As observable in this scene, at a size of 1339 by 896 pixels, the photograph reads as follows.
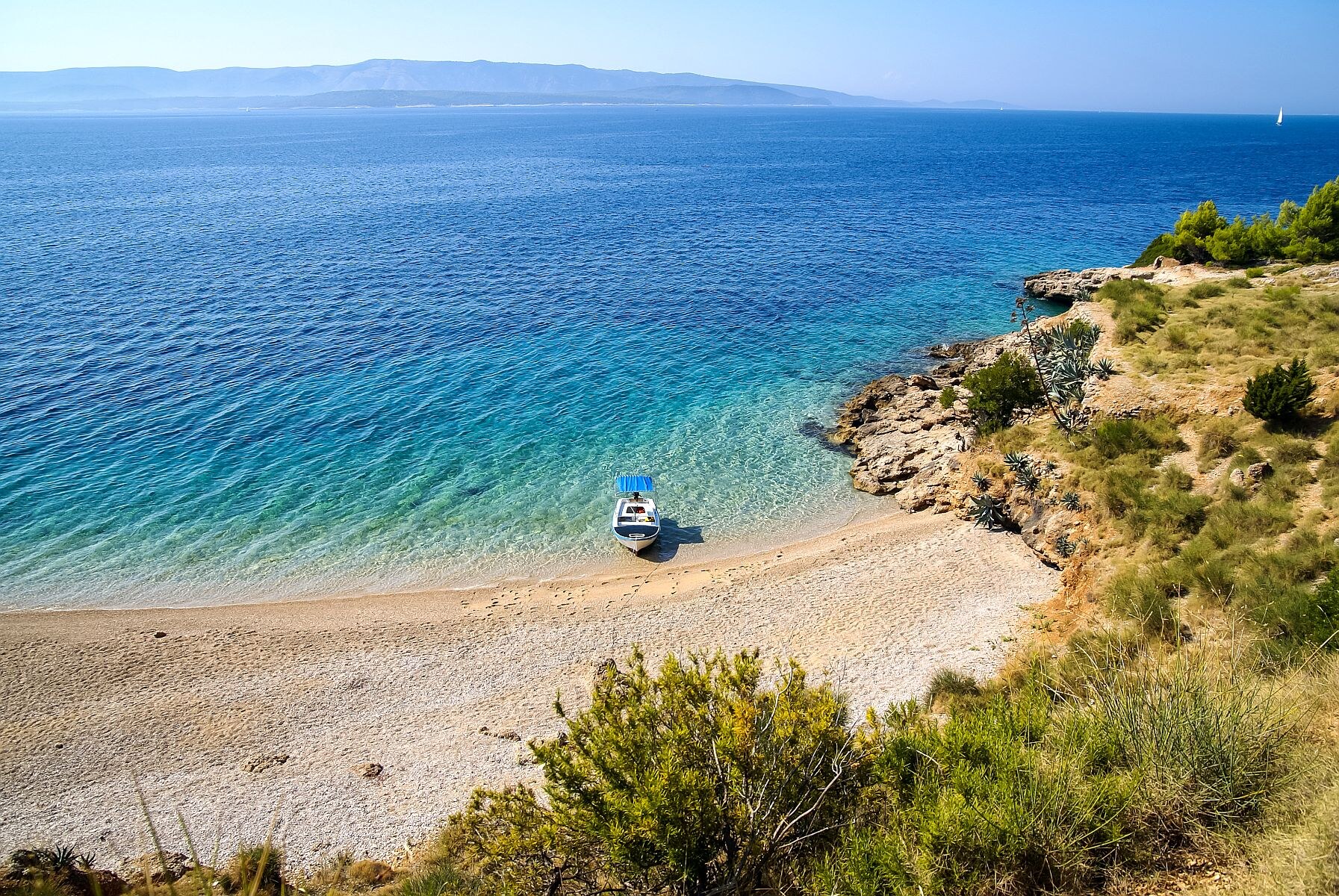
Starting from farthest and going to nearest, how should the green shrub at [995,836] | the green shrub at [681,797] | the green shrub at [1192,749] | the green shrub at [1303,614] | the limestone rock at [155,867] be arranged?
the limestone rock at [155,867] < the green shrub at [1303,614] < the green shrub at [681,797] < the green shrub at [1192,749] < the green shrub at [995,836]

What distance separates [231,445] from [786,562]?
71.8 ft

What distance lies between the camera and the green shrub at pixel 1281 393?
17484 millimetres

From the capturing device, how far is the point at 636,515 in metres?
23.3

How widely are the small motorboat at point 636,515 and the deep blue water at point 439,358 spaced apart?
1.04 m

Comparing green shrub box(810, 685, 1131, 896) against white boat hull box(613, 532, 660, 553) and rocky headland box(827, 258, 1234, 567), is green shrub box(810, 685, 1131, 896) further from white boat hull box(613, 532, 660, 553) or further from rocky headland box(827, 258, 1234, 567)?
white boat hull box(613, 532, 660, 553)

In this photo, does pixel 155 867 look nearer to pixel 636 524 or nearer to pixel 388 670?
pixel 388 670

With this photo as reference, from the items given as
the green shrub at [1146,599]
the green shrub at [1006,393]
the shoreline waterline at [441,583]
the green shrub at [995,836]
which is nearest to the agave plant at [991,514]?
the green shrub at [1006,393]

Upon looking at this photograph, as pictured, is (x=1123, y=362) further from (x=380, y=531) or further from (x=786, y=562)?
(x=380, y=531)

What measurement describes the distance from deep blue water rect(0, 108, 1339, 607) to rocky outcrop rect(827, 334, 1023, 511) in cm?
130

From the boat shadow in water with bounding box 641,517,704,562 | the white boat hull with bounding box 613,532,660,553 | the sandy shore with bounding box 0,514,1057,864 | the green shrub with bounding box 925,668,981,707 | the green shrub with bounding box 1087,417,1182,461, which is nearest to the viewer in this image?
the green shrub with bounding box 925,668,981,707

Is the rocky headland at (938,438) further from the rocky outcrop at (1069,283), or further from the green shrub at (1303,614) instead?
the green shrub at (1303,614)

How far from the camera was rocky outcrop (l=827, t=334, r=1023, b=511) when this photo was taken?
25484 mm

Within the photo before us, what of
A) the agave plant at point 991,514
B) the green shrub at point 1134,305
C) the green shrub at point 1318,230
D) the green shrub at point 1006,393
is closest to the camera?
the agave plant at point 991,514

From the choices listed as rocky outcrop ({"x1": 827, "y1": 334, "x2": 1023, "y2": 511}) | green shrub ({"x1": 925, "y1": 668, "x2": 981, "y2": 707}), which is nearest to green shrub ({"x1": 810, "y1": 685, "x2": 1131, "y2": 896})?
green shrub ({"x1": 925, "y1": 668, "x2": 981, "y2": 707})
